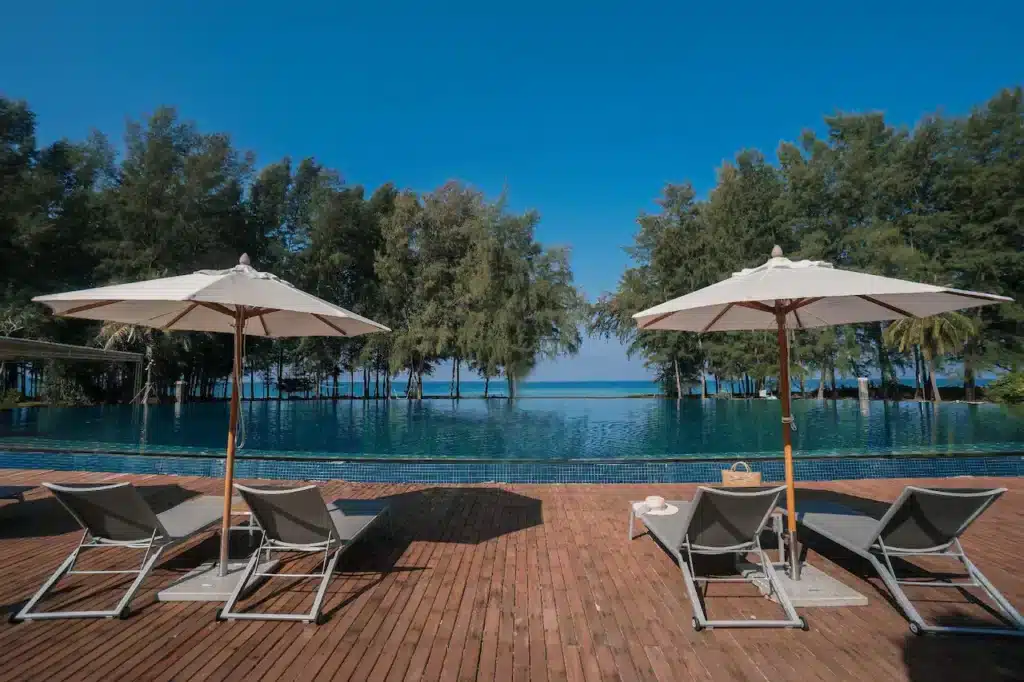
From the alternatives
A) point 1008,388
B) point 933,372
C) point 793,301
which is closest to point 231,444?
point 793,301

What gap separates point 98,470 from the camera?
21.6 ft

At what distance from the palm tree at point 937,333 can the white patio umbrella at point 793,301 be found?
660 inches

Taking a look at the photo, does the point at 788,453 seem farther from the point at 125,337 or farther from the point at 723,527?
the point at 125,337

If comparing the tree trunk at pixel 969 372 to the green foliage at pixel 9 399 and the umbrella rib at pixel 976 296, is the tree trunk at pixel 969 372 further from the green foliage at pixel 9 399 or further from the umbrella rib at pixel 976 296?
the green foliage at pixel 9 399

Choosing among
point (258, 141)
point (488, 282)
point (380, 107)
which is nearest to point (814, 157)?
point (488, 282)

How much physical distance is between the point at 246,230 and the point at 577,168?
46.6 ft

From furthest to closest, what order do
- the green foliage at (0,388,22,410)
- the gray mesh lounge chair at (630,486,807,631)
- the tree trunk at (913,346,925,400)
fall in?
the tree trunk at (913,346,925,400)
the green foliage at (0,388,22,410)
the gray mesh lounge chair at (630,486,807,631)

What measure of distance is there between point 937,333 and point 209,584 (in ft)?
71.3

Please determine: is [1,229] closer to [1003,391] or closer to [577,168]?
[577,168]

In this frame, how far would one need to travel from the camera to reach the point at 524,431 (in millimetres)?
13211

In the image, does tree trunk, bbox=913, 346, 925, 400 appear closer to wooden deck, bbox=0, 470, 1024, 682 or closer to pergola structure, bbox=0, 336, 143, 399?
wooden deck, bbox=0, 470, 1024, 682

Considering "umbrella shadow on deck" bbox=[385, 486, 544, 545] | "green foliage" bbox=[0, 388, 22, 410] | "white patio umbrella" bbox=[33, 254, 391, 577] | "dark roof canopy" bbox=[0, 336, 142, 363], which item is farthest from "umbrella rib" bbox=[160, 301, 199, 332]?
"green foliage" bbox=[0, 388, 22, 410]

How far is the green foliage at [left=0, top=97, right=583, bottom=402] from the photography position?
721 inches

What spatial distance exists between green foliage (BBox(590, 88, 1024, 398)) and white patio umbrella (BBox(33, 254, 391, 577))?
2098 centimetres
